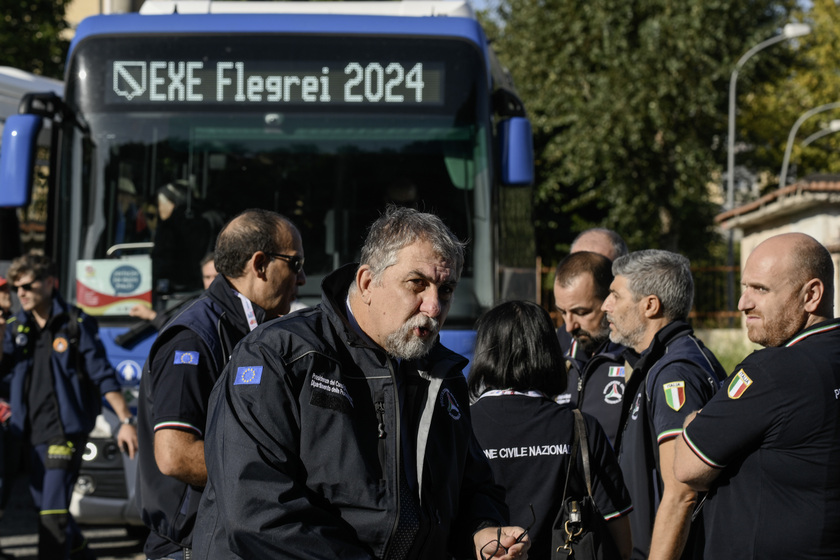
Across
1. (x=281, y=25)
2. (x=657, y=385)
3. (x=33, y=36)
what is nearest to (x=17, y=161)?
(x=281, y=25)

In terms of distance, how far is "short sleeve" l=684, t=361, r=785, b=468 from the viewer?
3.30 metres

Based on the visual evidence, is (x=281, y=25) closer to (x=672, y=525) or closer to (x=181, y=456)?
(x=181, y=456)

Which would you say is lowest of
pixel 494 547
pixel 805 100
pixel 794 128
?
pixel 494 547

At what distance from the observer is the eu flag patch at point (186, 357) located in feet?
11.8

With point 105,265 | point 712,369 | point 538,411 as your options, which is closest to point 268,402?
point 538,411

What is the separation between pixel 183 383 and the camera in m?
3.58

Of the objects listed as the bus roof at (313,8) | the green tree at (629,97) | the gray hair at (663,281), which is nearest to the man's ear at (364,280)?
the gray hair at (663,281)

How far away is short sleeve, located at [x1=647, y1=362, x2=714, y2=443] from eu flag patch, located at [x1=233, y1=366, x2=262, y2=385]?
183 cm

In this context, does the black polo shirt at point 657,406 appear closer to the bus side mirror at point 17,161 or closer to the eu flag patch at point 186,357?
the eu flag patch at point 186,357

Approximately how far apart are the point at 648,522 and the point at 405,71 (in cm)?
384

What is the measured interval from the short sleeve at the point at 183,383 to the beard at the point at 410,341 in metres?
1.10

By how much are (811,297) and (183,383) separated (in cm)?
210

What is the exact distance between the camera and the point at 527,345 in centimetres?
370

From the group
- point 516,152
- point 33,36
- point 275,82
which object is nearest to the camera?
point 516,152
